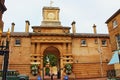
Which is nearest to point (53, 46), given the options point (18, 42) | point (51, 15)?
point (18, 42)

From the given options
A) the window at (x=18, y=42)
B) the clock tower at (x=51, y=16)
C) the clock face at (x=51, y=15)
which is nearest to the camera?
the window at (x=18, y=42)

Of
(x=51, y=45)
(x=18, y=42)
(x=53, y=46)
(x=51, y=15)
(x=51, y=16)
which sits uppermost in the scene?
(x=51, y=15)

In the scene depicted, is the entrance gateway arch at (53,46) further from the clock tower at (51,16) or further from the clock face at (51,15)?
the clock face at (51,15)

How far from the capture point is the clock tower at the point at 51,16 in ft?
124

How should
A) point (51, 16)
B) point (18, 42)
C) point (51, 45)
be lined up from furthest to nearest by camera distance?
point (51, 16) → point (18, 42) → point (51, 45)

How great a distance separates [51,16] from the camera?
38.5m

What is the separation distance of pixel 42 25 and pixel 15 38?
6.88 meters

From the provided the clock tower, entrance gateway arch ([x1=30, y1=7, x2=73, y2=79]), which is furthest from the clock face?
entrance gateway arch ([x1=30, y1=7, x2=73, y2=79])

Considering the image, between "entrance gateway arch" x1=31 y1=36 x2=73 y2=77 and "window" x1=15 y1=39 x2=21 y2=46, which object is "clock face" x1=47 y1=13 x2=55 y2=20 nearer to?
"entrance gateway arch" x1=31 y1=36 x2=73 y2=77

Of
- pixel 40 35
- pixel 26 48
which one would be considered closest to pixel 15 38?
pixel 26 48

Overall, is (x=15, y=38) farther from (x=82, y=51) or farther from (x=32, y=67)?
(x=82, y=51)

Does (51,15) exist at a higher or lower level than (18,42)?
higher

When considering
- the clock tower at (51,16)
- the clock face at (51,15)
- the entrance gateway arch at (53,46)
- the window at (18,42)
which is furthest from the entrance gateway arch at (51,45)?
the clock face at (51,15)

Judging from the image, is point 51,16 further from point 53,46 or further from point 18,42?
point 18,42
